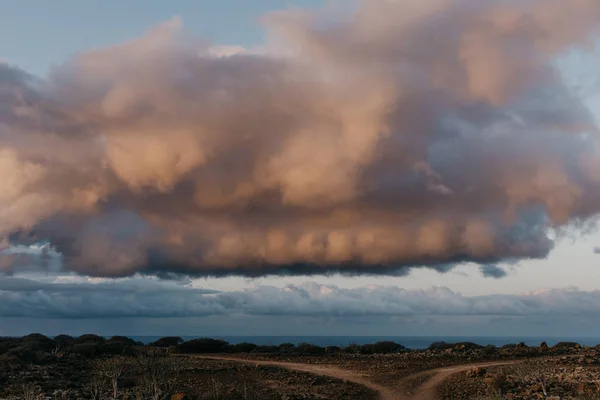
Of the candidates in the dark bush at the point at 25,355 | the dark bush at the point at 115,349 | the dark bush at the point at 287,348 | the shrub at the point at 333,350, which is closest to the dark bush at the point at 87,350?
the dark bush at the point at 115,349

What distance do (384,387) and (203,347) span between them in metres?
34.5

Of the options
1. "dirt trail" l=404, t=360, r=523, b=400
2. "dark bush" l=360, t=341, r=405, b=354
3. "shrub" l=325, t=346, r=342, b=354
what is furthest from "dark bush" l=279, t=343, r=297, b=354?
"dirt trail" l=404, t=360, r=523, b=400

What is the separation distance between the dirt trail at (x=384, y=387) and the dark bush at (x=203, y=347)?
1069 cm

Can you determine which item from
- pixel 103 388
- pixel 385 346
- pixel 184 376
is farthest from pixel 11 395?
pixel 385 346

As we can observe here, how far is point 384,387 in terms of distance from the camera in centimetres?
4384

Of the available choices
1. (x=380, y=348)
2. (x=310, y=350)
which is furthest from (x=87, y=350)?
(x=380, y=348)

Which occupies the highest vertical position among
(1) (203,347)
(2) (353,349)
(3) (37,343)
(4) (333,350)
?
(3) (37,343)

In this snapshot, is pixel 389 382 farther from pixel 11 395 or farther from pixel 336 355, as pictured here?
pixel 11 395

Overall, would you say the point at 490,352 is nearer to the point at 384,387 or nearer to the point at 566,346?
the point at 566,346

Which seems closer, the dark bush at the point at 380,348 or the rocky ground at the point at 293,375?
the rocky ground at the point at 293,375

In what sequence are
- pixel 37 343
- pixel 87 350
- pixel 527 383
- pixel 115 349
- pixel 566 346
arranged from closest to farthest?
pixel 527 383, pixel 87 350, pixel 115 349, pixel 566 346, pixel 37 343

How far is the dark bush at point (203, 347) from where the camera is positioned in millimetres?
71312

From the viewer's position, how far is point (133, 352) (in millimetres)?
65500

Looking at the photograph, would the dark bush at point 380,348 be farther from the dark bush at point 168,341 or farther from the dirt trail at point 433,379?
the dark bush at point 168,341
